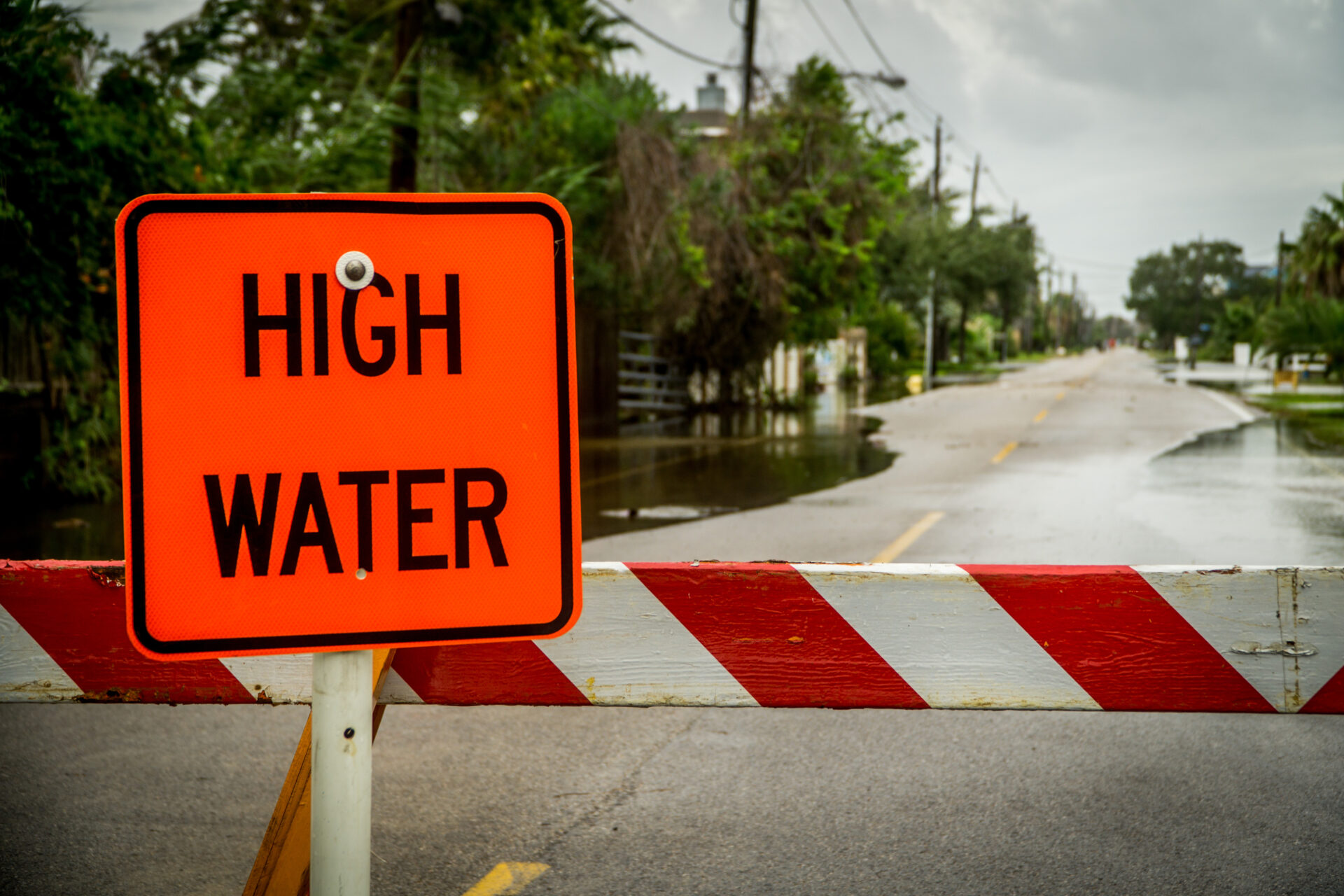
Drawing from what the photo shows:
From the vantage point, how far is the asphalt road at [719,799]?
9.77ft

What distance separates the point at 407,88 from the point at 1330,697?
11760 mm

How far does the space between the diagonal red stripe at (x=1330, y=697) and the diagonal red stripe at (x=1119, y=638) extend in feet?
0.30

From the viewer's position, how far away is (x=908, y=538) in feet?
26.8

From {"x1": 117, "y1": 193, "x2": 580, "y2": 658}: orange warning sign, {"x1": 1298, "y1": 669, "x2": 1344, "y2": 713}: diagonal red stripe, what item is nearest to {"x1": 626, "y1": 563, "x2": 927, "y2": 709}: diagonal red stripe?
{"x1": 117, "y1": 193, "x2": 580, "y2": 658}: orange warning sign

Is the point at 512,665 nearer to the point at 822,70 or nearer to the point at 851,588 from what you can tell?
the point at 851,588

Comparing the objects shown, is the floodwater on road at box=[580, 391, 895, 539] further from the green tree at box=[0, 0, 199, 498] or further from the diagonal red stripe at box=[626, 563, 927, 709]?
the diagonal red stripe at box=[626, 563, 927, 709]

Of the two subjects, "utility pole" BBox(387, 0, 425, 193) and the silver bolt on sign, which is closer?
the silver bolt on sign

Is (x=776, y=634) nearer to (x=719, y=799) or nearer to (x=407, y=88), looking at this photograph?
(x=719, y=799)

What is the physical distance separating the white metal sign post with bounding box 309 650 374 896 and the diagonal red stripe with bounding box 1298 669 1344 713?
181 centimetres

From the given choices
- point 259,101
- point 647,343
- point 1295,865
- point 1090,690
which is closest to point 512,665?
point 1090,690

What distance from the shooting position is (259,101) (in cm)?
1191

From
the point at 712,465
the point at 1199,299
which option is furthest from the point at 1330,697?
the point at 1199,299

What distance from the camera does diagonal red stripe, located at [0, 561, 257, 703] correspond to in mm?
2197

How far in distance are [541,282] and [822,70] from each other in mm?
18810
